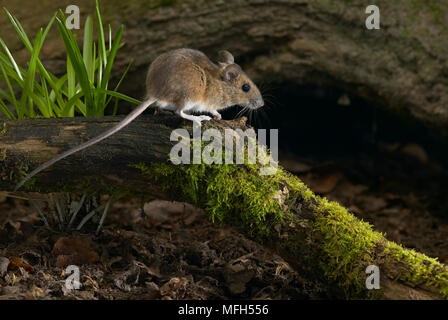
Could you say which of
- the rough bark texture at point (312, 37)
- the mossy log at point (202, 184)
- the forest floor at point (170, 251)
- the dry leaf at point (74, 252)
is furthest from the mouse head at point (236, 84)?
the dry leaf at point (74, 252)

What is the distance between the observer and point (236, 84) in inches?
145

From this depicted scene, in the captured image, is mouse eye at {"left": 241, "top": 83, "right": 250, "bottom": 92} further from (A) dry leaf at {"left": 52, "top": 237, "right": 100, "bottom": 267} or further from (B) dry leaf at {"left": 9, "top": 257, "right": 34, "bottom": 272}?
(B) dry leaf at {"left": 9, "top": 257, "right": 34, "bottom": 272}

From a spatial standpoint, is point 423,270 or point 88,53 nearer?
point 423,270

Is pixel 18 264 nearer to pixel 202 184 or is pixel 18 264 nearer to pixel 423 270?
pixel 202 184

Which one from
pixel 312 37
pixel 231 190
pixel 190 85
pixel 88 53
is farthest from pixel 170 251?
pixel 312 37

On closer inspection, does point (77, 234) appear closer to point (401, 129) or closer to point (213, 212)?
point (213, 212)

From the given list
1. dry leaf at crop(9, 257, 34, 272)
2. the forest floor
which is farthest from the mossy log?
dry leaf at crop(9, 257, 34, 272)

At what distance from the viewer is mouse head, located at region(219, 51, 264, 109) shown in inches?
141

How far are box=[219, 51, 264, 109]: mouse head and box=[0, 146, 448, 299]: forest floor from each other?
928 mm

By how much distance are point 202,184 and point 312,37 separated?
244 cm

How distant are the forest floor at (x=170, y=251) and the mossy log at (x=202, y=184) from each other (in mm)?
267

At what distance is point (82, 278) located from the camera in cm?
289

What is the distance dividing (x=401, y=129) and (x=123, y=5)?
356 cm
